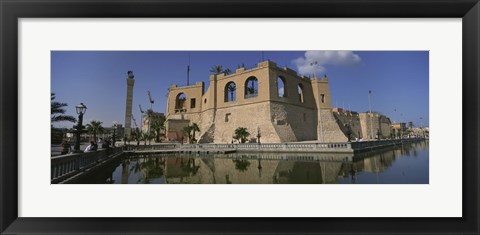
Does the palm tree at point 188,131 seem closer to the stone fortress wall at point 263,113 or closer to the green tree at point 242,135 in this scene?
the stone fortress wall at point 263,113

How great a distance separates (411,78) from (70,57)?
425 cm

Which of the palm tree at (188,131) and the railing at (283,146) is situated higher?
A: the palm tree at (188,131)

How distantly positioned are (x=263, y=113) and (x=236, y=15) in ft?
39.7

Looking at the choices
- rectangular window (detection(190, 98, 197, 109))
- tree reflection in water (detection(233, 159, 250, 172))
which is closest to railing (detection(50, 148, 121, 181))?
tree reflection in water (detection(233, 159, 250, 172))

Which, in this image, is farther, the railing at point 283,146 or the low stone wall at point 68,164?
the railing at point 283,146

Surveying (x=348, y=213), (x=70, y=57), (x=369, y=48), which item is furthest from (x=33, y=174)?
(x=369, y=48)

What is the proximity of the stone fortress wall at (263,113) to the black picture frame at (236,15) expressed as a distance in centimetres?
1034

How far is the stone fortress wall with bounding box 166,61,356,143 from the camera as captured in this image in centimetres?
1385

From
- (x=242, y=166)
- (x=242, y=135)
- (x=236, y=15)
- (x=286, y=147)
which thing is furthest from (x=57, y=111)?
(x=242, y=135)

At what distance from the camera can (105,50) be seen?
3.08 m

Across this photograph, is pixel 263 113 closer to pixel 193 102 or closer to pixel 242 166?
pixel 193 102

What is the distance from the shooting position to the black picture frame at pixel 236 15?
2.59 metres

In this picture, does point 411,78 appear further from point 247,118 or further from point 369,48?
point 247,118

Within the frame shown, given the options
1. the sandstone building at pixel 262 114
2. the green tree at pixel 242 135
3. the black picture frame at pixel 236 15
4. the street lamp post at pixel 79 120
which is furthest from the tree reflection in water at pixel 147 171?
the sandstone building at pixel 262 114
